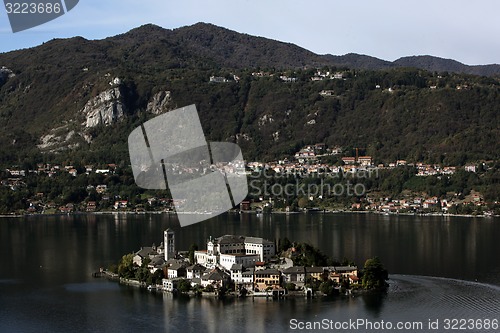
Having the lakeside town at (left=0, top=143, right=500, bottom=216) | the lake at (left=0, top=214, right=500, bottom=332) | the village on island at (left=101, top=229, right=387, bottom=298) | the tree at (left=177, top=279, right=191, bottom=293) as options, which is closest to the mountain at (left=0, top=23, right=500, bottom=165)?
the lakeside town at (left=0, top=143, right=500, bottom=216)

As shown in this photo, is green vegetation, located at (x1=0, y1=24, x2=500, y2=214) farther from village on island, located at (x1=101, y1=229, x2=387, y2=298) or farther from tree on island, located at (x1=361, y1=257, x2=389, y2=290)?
tree on island, located at (x1=361, y1=257, x2=389, y2=290)

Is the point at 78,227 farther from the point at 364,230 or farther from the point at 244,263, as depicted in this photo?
the point at 244,263

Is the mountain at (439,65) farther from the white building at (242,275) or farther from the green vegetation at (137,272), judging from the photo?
the white building at (242,275)

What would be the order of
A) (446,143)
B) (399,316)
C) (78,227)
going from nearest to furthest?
(399,316) → (78,227) → (446,143)

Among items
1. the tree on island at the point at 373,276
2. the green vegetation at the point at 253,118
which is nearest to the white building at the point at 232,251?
the tree on island at the point at 373,276

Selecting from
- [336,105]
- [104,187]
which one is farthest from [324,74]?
[104,187]

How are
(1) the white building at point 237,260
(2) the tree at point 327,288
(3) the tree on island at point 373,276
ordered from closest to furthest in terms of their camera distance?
(2) the tree at point 327,288, (3) the tree on island at point 373,276, (1) the white building at point 237,260

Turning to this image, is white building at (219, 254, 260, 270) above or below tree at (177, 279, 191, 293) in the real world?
above
